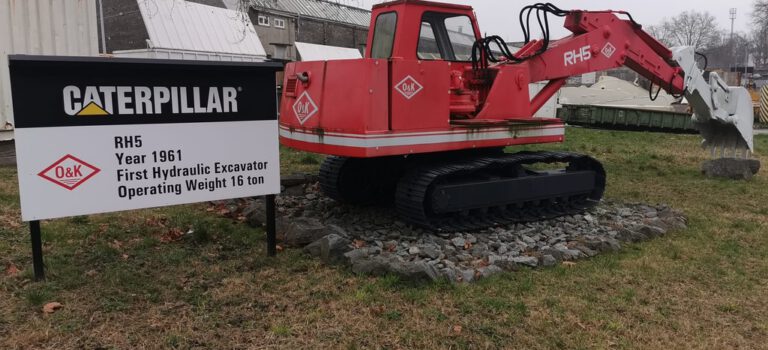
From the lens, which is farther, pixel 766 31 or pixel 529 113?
pixel 766 31

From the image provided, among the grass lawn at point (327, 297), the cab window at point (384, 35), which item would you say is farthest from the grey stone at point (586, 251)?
the cab window at point (384, 35)

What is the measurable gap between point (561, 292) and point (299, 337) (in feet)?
6.67

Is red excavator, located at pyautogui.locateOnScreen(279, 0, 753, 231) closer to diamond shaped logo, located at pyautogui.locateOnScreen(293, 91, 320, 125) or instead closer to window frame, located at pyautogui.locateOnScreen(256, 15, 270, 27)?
diamond shaped logo, located at pyautogui.locateOnScreen(293, 91, 320, 125)

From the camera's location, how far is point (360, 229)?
6449 millimetres

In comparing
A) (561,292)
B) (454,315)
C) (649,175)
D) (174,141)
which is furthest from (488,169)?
(649,175)

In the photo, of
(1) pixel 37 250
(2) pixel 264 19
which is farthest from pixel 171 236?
(2) pixel 264 19

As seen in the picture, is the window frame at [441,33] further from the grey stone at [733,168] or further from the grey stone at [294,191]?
the grey stone at [733,168]

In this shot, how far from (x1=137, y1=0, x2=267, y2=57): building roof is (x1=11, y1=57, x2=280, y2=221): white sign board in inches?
691

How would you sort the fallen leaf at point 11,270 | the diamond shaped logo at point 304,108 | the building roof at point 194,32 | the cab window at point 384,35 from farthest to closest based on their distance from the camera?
1. the building roof at point 194,32
2. the cab window at point 384,35
3. the diamond shaped logo at point 304,108
4. the fallen leaf at point 11,270

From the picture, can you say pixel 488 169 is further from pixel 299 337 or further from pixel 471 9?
pixel 299 337

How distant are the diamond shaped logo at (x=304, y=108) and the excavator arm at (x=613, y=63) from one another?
176cm

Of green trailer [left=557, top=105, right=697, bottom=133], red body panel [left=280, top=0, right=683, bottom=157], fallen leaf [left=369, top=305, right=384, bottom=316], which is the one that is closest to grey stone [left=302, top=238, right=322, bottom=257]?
red body panel [left=280, top=0, right=683, bottom=157]

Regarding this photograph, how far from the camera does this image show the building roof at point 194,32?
72.2 ft

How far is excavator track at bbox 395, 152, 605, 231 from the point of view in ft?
19.9
